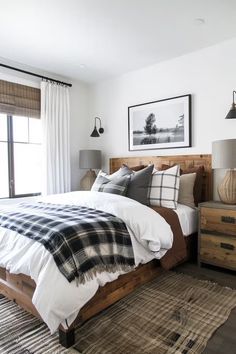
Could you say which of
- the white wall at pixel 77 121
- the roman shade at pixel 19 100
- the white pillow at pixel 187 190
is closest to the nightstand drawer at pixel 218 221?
the white pillow at pixel 187 190

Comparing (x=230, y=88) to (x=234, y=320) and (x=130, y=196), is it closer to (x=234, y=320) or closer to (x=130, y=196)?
(x=130, y=196)

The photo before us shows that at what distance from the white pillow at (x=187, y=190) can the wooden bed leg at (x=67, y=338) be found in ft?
6.13

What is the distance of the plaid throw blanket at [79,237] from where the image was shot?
163cm

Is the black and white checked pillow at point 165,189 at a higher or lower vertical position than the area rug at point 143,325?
higher

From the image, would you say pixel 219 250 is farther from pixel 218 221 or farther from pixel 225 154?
pixel 225 154

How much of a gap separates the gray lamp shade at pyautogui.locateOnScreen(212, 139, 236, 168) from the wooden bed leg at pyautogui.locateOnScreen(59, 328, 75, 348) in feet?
6.61

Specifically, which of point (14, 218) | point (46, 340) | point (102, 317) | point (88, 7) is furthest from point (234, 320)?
point (88, 7)

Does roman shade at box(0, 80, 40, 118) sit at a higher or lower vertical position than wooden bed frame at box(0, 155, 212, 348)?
higher

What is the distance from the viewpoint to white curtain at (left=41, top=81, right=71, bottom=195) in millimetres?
3826

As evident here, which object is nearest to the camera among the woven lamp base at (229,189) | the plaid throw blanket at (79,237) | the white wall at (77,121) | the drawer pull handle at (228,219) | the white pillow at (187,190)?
the plaid throw blanket at (79,237)

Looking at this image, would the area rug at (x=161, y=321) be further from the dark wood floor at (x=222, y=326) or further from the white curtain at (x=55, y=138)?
the white curtain at (x=55, y=138)

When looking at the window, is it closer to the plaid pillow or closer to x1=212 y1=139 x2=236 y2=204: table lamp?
the plaid pillow

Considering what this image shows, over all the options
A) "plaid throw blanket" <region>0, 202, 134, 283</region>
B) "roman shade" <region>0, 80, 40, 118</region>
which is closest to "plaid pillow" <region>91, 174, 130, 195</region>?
"plaid throw blanket" <region>0, 202, 134, 283</region>

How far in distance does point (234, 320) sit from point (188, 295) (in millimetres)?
425
